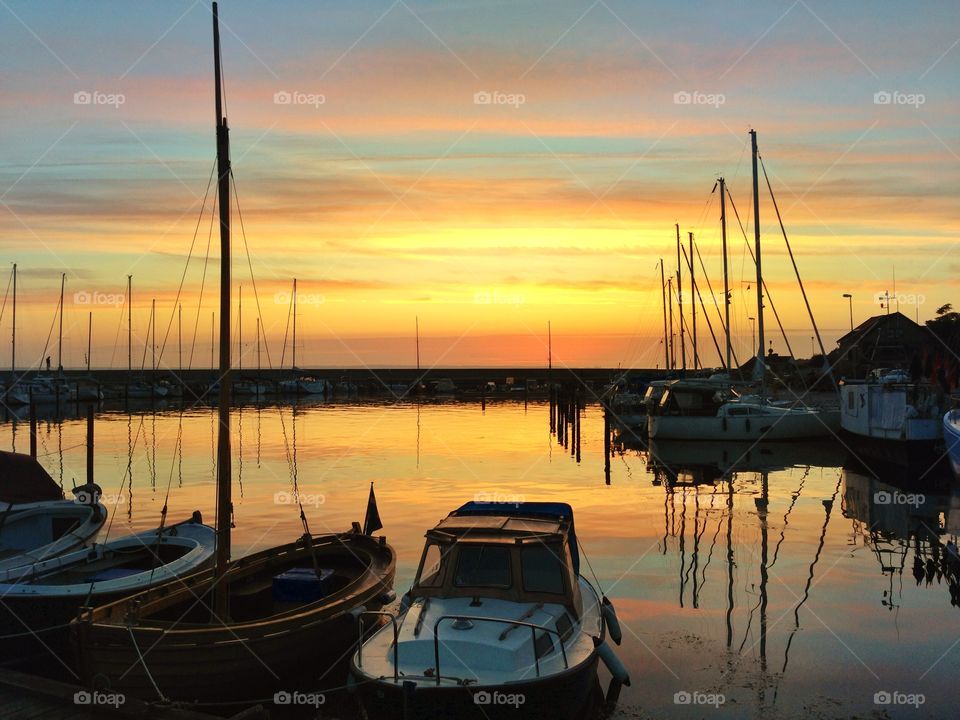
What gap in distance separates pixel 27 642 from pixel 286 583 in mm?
5616

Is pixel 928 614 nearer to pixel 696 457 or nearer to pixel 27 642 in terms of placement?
pixel 27 642

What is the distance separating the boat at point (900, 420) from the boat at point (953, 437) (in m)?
3.05

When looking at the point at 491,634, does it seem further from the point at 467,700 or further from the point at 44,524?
the point at 44,524

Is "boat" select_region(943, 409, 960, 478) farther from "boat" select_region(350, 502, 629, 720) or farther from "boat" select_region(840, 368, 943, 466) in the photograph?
"boat" select_region(350, 502, 629, 720)

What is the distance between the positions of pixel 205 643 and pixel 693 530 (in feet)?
61.2

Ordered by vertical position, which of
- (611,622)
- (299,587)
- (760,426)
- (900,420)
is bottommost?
(611,622)

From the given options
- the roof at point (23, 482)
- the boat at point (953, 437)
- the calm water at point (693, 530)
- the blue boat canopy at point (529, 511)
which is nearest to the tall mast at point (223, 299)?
the blue boat canopy at point (529, 511)

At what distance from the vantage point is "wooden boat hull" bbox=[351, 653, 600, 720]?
1245cm

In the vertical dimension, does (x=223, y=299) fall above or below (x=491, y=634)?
above

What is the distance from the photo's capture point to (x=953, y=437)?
38.4 metres

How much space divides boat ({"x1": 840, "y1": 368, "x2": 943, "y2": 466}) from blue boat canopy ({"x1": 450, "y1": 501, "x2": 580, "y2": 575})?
31.6 m

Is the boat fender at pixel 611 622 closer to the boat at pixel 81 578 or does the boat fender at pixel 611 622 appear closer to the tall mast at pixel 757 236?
the boat at pixel 81 578

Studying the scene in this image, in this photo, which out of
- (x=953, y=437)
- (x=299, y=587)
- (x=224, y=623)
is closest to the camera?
(x=224, y=623)

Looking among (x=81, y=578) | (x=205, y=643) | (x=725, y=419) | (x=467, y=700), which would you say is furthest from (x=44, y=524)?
(x=725, y=419)
